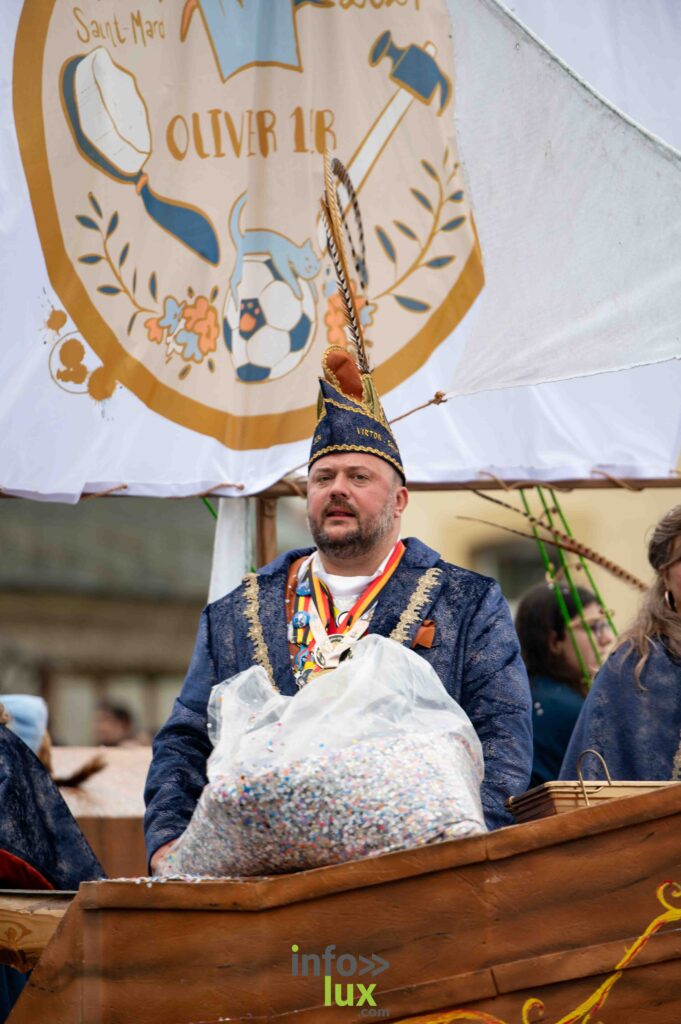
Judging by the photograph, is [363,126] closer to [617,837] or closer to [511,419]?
[511,419]

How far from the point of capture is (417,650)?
3.41 metres

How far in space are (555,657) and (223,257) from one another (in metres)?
1.74

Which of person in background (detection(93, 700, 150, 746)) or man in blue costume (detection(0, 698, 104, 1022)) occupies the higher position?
man in blue costume (detection(0, 698, 104, 1022))

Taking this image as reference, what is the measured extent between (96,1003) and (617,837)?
872 mm

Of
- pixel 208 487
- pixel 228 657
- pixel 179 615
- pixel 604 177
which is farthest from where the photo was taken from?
pixel 179 615

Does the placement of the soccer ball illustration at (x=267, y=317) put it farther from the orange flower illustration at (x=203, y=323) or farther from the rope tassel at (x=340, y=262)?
the rope tassel at (x=340, y=262)

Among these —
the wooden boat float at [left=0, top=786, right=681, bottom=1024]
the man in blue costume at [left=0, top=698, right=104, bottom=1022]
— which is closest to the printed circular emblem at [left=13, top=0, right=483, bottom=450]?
the man in blue costume at [left=0, top=698, right=104, bottom=1022]

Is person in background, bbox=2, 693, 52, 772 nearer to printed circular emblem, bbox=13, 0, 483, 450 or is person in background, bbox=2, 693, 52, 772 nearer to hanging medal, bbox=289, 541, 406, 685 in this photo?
printed circular emblem, bbox=13, 0, 483, 450

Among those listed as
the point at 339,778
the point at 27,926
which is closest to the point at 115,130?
the point at 27,926

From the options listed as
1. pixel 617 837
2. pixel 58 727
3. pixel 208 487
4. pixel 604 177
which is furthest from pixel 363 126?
pixel 58 727

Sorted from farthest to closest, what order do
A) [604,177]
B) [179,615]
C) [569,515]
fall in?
[179,615], [569,515], [604,177]

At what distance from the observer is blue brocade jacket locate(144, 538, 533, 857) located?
129 inches

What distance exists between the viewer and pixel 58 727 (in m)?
13.6

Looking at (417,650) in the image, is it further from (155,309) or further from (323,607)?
(155,309)
